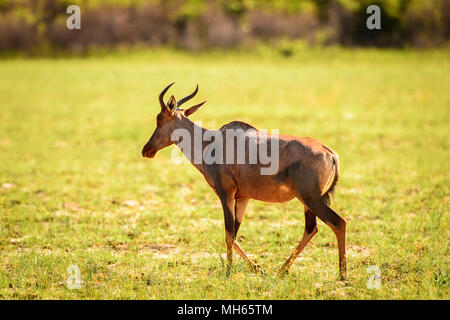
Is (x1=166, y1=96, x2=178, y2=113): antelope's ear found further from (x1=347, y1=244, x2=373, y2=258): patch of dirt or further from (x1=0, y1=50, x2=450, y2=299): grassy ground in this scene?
(x1=347, y1=244, x2=373, y2=258): patch of dirt

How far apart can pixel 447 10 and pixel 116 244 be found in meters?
40.6

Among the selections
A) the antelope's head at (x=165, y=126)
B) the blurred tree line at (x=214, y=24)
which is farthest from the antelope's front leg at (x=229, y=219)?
the blurred tree line at (x=214, y=24)

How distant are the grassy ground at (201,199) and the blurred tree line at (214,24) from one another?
15.4 metres

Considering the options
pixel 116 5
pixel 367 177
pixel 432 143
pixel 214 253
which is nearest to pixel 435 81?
pixel 432 143

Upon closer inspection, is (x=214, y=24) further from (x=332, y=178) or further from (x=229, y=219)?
(x=332, y=178)

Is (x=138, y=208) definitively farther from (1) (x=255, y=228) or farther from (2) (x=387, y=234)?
(2) (x=387, y=234)

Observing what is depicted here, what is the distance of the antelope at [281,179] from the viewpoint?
22.0 ft

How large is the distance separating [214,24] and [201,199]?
Result: 34595 millimetres

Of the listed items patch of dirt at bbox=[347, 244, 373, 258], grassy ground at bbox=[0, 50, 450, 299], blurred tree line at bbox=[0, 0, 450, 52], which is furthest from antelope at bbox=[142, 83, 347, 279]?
blurred tree line at bbox=[0, 0, 450, 52]

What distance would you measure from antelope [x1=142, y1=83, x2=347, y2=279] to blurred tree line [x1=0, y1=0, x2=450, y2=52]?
116 ft

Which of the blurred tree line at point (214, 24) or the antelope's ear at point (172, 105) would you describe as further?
the blurred tree line at point (214, 24)

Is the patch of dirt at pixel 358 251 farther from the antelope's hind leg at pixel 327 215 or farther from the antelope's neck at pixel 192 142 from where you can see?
the antelope's neck at pixel 192 142

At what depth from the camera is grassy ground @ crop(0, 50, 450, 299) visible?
22.7ft

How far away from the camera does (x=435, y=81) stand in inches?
1089
